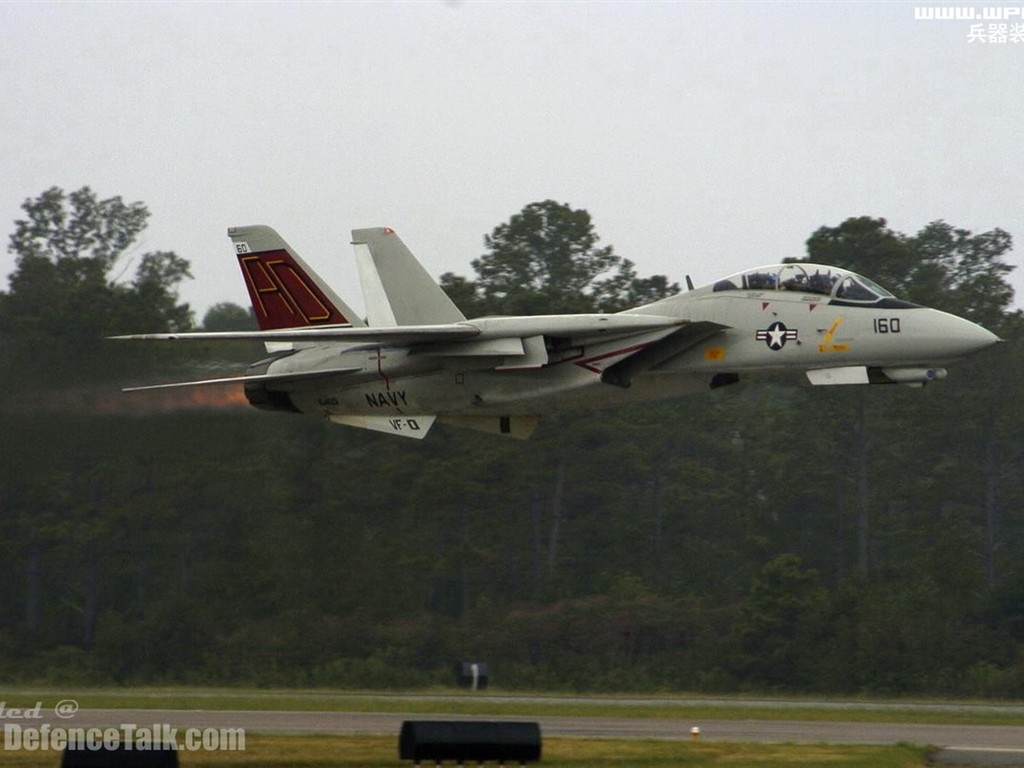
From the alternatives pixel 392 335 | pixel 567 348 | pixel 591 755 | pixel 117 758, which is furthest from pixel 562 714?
pixel 117 758

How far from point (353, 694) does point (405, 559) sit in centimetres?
931

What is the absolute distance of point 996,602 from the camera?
146 ft

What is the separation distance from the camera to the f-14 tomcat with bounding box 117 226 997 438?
2480cm

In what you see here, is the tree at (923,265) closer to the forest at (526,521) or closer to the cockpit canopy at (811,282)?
the forest at (526,521)

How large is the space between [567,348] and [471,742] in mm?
9565

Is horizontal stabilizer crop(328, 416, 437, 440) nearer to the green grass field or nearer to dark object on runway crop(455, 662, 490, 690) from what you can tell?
the green grass field

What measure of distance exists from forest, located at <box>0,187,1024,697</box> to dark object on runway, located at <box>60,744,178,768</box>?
51.2 ft

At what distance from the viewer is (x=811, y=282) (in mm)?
25062

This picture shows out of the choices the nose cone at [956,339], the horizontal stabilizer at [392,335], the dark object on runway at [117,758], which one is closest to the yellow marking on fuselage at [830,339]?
the nose cone at [956,339]

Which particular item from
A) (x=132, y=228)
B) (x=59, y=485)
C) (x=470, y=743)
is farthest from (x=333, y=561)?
(x=132, y=228)

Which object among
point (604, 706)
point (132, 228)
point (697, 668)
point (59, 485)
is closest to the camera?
point (604, 706)

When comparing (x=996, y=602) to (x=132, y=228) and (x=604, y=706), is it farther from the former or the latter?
(x=132, y=228)

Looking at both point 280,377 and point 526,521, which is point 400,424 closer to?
point 280,377

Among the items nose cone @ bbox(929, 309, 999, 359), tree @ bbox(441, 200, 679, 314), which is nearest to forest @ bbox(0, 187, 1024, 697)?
tree @ bbox(441, 200, 679, 314)
